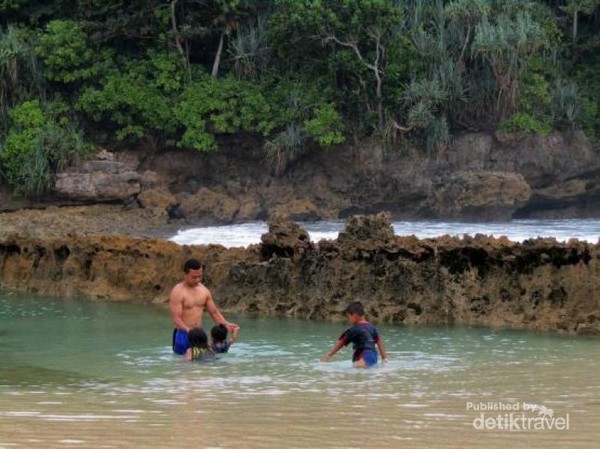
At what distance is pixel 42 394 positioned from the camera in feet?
35.4

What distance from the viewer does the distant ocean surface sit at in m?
24.7

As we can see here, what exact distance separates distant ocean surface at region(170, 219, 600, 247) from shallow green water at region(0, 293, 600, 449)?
28.3ft

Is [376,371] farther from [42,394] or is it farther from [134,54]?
[134,54]

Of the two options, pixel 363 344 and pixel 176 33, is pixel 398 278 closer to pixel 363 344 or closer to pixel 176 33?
pixel 363 344

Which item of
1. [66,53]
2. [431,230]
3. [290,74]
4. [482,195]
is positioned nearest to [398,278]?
[431,230]

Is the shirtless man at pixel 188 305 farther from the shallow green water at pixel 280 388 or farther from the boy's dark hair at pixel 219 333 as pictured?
the shallow green water at pixel 280 388

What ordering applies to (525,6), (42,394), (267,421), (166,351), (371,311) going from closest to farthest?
1. (267,421)
2. (42,394)
3. (166,351)
4. (371,311)
5. (525,6)

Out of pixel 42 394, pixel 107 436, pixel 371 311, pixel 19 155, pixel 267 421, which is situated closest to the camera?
pixel 107 436

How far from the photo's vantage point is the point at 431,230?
26594mm

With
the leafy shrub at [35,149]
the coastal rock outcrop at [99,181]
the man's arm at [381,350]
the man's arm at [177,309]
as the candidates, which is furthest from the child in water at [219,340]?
the coastal rock outcrop at [99,181]

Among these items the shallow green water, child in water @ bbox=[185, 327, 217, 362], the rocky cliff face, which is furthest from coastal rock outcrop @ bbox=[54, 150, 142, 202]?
child in water @ bbox=[185, 327, 217, 362]

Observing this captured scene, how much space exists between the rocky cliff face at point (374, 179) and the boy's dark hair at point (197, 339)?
15.0m

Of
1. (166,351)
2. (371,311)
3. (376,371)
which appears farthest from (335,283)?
(376,371)

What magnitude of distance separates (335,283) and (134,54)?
14550 millimetres
